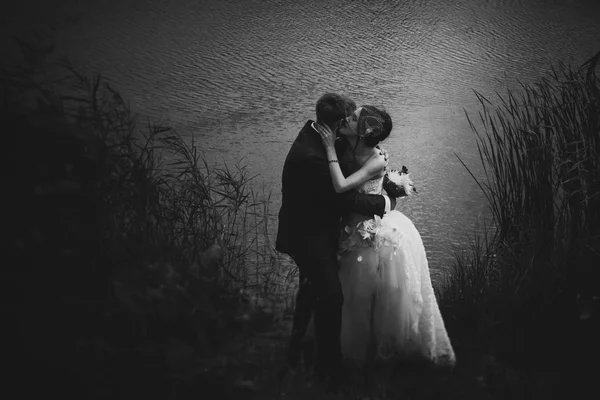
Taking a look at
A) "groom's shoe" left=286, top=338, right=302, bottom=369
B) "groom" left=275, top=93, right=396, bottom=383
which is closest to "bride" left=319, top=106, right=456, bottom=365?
"groom" left=275, top=93, right=396, bottom=383

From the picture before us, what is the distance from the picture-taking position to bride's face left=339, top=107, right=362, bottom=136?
2463 mm

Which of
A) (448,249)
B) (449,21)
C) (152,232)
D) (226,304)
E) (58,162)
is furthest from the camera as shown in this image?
(449,21)

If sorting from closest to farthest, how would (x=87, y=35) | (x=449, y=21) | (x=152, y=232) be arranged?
(x=152, y=232) → (x=87, y=35) → (x=449, y=21)

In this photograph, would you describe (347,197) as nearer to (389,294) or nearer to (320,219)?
(320,219)

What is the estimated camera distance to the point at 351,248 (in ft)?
8.43

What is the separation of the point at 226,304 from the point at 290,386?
0.41 m

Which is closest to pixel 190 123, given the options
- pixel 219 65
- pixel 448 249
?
pixel 219 65

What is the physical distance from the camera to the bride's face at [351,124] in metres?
2.46

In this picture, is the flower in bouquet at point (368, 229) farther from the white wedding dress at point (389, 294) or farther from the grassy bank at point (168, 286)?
the grassy bank at point (168, 286)

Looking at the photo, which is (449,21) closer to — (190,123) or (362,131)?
(190,123)

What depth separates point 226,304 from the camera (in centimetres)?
245

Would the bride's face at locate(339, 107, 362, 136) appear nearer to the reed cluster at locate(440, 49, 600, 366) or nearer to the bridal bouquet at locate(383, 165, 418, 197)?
the bridal bouquet at locate(383, 165, 418, 197)

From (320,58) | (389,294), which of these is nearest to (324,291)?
(389,294)

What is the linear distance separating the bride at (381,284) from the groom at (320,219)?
107mm
